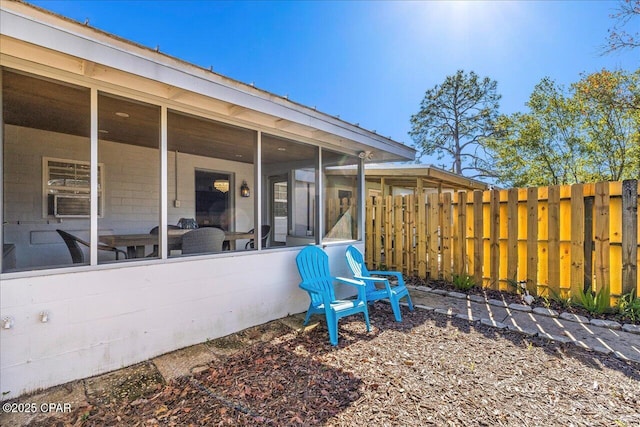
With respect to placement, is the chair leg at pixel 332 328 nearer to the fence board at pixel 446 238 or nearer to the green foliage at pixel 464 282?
the green foliage at pixel 464 282

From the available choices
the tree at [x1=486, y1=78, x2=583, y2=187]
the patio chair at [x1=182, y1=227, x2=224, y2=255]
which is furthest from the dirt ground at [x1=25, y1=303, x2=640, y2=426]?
the tree at [x1=486, y1=78, x2=583, y2=187]

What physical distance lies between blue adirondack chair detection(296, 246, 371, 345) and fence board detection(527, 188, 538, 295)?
9.27 feet

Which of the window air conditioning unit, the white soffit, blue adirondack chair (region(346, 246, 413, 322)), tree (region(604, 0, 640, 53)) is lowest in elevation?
blue adirondack chair (region(346, 246, 413, 322))

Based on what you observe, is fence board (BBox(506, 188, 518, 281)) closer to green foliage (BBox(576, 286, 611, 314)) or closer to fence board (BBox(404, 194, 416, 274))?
green foliage (BBox(576, 286, 611, 314))

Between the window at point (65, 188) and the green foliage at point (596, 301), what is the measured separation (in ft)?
23.1

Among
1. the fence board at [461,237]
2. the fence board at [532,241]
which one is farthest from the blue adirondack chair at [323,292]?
the fence board at [532,241]

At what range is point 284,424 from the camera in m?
1.97

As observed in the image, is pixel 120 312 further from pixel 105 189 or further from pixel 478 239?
pixel 478 239

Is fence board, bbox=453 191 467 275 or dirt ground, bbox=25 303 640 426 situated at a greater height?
fence board, bbox=453 191 467 275

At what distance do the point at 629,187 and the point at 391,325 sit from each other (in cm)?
350

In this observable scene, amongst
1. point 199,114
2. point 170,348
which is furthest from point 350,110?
point 170,348

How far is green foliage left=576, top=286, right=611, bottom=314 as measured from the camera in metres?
3.92

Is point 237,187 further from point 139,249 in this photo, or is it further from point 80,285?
point 80,285

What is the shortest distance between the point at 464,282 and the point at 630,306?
6.46 feet
